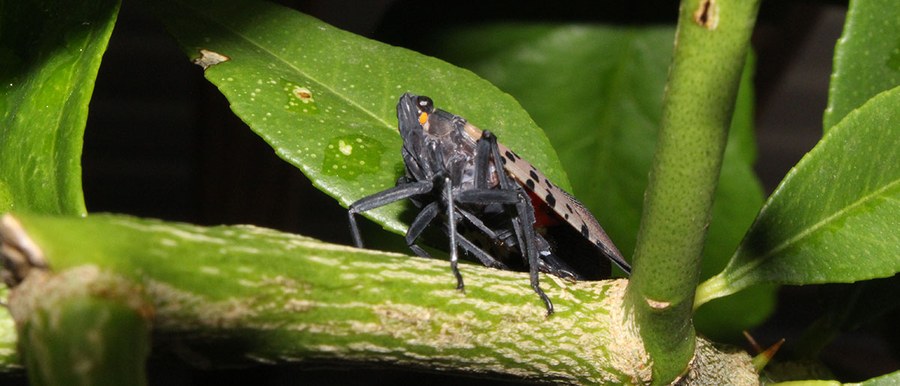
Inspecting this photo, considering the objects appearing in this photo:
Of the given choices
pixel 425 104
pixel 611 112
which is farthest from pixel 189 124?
pixel 425 104

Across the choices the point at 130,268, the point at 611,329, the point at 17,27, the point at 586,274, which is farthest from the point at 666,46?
the point at 130,268

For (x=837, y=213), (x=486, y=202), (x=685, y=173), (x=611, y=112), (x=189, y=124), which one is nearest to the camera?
(x=685, y=173)

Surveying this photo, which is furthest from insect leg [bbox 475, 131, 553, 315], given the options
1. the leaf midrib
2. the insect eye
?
the leaf midrib

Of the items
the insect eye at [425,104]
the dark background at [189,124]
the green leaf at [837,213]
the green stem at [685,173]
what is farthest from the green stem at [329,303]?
the dark background at [189,124]

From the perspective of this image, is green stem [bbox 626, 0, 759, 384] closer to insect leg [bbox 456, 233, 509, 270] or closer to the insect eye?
insect leg [bbox 456, 233, 509, 270]

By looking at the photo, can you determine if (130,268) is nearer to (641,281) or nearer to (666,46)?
(641,281)

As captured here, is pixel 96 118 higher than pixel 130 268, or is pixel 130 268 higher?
pixel 130 268

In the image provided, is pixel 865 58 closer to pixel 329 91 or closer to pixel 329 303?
pixel 329 91
